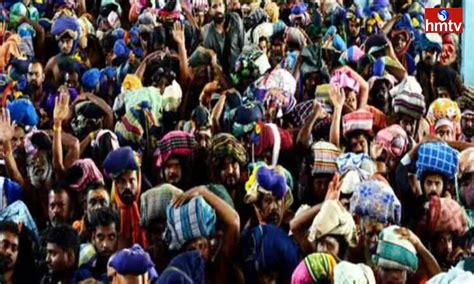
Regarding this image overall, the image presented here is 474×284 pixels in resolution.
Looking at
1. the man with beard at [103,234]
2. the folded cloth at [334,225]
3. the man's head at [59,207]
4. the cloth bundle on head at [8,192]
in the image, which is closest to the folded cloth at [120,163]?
the man's head at [59,207]

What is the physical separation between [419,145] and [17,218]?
2.71m

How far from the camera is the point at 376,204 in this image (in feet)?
20.6

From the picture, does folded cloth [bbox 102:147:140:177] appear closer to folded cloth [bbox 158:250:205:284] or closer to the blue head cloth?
folded cloth [bbox 158:250:205:284]

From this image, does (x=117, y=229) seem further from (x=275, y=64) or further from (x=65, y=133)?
(x=275, y=64)

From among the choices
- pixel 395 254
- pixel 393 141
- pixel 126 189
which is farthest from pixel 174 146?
pixel 395 254

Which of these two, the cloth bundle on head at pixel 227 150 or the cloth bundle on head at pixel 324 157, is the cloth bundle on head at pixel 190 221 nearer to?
the cloth bundle on head at pixel 227 150

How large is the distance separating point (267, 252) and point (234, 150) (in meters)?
1.27

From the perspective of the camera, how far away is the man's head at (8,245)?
6229mm

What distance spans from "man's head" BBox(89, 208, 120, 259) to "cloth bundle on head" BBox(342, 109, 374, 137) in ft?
6.89

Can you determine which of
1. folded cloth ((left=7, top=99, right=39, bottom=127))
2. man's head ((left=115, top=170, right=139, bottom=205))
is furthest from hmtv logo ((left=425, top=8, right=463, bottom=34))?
man's head ((left=115, top=170, right=139, bottom=205))

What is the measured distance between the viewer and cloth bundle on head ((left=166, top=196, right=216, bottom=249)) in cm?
614

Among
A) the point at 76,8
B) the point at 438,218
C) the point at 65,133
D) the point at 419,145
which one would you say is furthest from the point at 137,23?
the point at 438,218

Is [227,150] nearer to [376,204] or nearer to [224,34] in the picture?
[376,204]

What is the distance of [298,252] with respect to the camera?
6109mm
